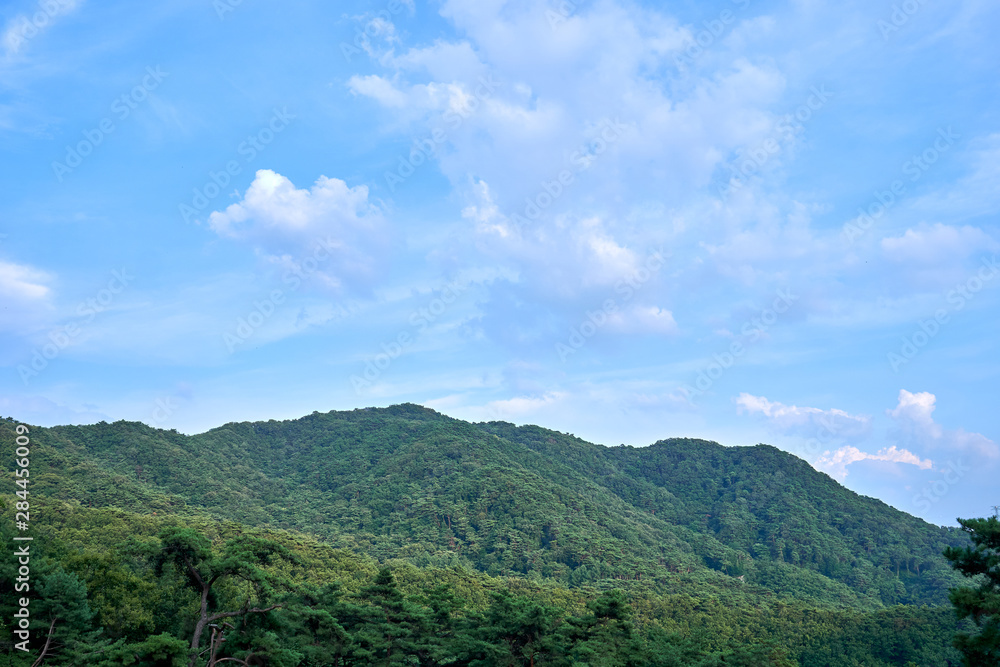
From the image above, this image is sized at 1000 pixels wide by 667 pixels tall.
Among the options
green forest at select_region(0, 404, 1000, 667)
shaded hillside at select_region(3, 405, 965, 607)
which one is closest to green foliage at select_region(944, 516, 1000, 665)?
green forest at select_region(0, 404, 1000, 667)

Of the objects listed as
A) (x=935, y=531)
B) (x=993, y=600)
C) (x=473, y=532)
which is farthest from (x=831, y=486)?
(x=993, y=600)

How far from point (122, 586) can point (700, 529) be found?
102m

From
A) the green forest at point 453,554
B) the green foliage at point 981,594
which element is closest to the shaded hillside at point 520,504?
the green forest at point 453,554

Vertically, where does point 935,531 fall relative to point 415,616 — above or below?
above

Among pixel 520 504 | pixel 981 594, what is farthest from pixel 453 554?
pixel 981 594

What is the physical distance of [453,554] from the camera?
7156cm

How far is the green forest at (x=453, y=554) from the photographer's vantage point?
19047 mm

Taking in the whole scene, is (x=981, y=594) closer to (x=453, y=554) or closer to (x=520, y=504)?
(x=453, y=554)

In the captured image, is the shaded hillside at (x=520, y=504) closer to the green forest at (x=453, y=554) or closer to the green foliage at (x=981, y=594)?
the green forest at (x=453, y=554)

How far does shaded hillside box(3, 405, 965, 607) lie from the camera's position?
71188 millimetres

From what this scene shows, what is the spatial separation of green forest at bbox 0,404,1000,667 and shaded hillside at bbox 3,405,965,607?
1.50 ft

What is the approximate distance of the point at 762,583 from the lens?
78.3 m

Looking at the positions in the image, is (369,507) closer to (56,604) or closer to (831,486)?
(56,604)

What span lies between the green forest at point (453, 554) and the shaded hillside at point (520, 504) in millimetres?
458
